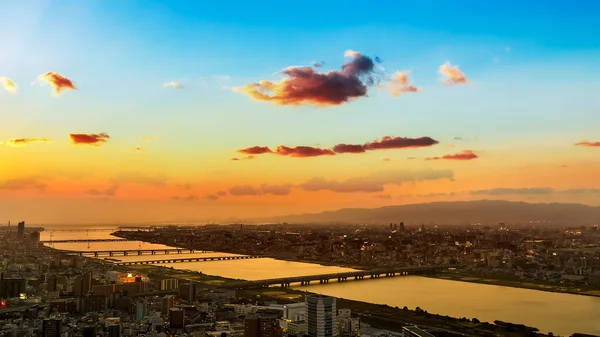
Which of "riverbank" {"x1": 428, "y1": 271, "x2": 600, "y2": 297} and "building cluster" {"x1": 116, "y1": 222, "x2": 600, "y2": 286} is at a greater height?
"building cluster" {"x1": 116, "y1": 222, "x2": 600, "y2": 286}

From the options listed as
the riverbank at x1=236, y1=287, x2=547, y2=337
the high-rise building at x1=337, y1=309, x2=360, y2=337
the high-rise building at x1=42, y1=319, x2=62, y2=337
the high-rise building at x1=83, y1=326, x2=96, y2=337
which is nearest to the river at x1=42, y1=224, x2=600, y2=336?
the riverbank at x1=236, y1=287, x2=547, y2=337

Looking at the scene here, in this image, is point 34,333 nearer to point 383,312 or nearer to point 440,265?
point 383,312

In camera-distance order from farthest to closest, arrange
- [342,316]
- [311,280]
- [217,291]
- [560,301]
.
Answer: [311,280] < [217,291] < [560,301] < [342,316]

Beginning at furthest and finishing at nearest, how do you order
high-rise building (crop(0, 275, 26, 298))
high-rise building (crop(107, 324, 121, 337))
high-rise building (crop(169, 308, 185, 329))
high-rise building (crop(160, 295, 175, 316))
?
high-rise building (crop(0, 275, 26, 298)) < high-rise building (crop(160, 295, 175, 316)) < high-rise building (crop(169, 308, 185, 329)) < high-rise building (crop(107, 324, 121, 337))

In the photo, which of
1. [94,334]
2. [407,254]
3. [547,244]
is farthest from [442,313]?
[547,244]

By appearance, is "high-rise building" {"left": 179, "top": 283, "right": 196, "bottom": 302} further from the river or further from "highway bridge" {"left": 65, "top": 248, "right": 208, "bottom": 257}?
"highway bridge" {"left": 65, "top": 248, "right": 208, "bottom": 257}

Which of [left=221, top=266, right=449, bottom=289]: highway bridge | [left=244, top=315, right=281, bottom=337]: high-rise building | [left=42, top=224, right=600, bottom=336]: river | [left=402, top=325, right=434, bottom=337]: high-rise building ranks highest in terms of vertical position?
[left=402, top=325, right=434, bottom=337]: high-rise building
